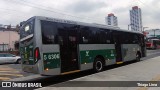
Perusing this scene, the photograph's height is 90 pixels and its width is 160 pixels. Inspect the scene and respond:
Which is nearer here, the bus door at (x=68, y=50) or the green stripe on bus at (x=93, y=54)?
the bus door at (x=68, y=50)

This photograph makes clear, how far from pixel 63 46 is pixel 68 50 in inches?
15.2

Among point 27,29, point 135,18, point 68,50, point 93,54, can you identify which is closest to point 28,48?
point 27,29

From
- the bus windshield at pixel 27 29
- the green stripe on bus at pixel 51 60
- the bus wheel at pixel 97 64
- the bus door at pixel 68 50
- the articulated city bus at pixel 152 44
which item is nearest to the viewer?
the green stripe on bus at pixel 51 60

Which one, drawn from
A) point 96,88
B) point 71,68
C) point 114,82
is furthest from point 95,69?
point 96,88

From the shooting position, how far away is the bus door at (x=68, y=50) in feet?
38.4

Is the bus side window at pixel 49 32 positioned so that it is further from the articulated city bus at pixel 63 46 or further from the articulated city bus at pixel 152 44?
the articulated city bus at pixel 152 44

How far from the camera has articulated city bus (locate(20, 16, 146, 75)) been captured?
10.7m

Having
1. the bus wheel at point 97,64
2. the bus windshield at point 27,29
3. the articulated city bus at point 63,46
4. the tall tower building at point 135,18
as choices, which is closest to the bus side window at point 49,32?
the articulated city bus at point 63,46

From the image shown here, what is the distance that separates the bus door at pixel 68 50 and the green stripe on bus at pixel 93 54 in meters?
0.64

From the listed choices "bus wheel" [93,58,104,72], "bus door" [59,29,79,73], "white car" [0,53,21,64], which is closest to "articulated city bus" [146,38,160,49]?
"white car" [0,53,21,64]

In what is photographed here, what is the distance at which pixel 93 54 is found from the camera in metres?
14.1

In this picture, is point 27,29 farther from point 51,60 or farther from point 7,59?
point 7,59

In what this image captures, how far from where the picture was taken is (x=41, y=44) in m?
10.7

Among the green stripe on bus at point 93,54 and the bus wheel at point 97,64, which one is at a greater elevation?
the green stripe on bus at point 93,54
